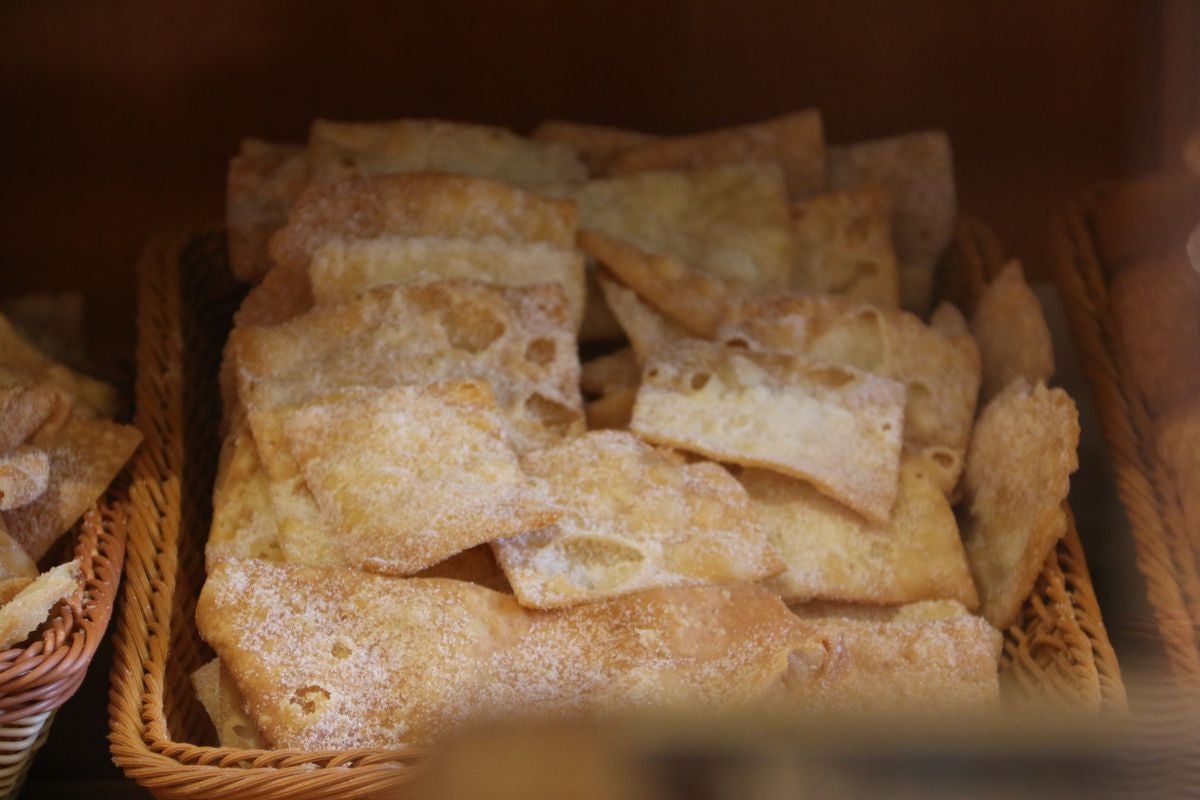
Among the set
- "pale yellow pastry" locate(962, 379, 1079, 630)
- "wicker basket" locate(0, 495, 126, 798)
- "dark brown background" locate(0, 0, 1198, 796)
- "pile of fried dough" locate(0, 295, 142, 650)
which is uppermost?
"dark brown background" locate(0, 0, 1198, 796)

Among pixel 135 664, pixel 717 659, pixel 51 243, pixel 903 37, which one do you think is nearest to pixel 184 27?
pixel 51 243

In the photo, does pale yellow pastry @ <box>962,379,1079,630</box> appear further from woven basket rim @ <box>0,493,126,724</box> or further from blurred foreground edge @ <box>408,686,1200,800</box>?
woven basket rim @ <box>0,493,126,724</box>

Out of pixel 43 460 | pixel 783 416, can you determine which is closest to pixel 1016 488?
pixel 783 416

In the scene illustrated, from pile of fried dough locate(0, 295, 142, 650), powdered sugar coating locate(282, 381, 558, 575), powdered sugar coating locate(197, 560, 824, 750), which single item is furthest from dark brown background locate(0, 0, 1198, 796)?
powdered sugar coating locate(197, 560, 824, 750)

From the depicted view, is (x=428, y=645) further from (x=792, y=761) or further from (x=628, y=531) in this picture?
(x=792, y=761)

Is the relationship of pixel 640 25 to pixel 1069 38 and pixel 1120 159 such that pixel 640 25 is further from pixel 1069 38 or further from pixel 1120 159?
pixel 1120 159

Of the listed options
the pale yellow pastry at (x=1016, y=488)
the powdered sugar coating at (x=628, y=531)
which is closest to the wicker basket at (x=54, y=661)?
the powdered sugar coating at (x=628, y=531)

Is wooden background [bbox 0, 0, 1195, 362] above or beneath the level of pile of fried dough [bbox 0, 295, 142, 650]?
above
